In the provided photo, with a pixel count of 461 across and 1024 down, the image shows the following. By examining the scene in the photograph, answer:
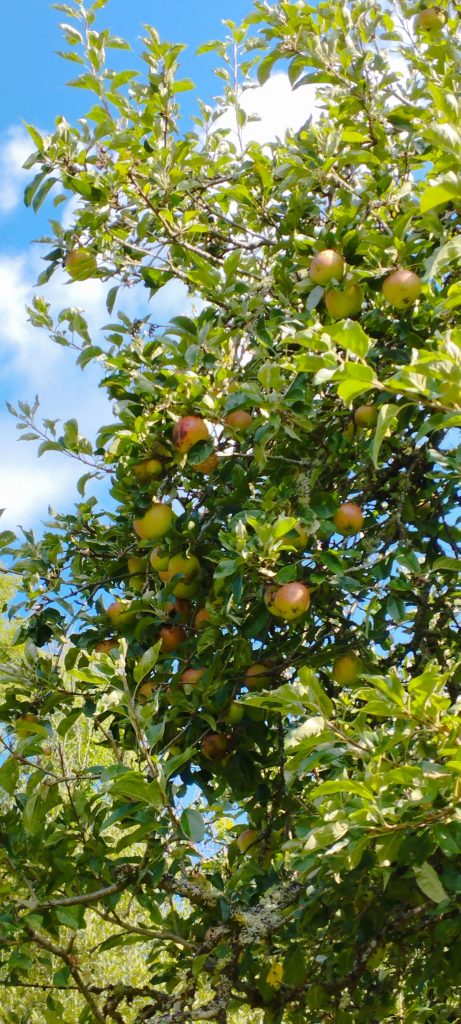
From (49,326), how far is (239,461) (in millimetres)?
848

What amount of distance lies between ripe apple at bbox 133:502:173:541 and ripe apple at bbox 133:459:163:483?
0.30 feet

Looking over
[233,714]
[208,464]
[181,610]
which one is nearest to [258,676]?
[233,714]

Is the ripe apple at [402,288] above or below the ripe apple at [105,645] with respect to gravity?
above

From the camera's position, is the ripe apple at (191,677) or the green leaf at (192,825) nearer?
the green leaf at (192,825)

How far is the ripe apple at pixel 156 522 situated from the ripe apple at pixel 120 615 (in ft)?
0.79

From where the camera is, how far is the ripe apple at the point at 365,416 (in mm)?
2492

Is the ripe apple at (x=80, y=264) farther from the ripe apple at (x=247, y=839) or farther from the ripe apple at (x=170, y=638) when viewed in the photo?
the ripe apple at (x=247, y=839)

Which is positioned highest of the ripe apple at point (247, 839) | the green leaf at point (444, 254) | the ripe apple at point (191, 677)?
the ripe apple at point (191, 677)

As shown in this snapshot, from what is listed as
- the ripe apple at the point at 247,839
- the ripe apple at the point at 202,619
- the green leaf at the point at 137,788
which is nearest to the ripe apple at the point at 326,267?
the ripe apple at the point at 202,619

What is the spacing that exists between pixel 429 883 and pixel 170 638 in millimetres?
1135

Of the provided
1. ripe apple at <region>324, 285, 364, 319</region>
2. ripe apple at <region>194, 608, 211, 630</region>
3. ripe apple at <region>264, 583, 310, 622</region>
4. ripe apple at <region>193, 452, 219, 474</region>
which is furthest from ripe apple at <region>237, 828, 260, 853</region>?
ripe apple at <region>324, 285, 364, 319</region>

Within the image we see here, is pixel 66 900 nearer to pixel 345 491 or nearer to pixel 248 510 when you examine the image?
pixel 248 510

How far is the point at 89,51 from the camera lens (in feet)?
9.13

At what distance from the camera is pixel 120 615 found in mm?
2758
